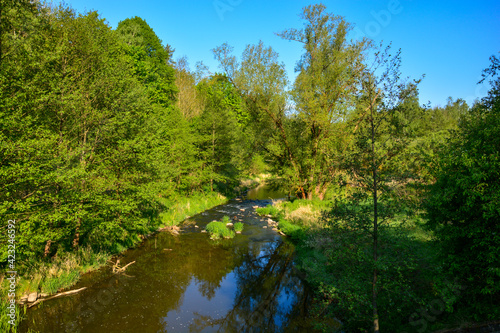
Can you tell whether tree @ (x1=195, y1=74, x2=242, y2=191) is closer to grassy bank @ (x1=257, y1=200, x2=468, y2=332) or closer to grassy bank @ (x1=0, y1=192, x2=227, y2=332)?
grassy bank @ (x1=0, y1=192, x2=227, y2=332)

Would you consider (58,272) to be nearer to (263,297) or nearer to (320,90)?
(263,297)

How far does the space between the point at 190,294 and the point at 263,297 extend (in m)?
3.35

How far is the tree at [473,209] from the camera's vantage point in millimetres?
6902

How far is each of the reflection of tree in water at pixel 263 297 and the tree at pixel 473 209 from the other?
5.95 m

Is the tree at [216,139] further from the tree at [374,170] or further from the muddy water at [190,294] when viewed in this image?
the tree at [374,170]

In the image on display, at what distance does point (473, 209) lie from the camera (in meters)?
7.37

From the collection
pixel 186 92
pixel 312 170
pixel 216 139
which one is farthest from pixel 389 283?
pixel 186 92

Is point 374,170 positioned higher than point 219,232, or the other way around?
point 374,170

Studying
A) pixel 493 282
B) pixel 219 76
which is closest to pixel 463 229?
pixel 493 282

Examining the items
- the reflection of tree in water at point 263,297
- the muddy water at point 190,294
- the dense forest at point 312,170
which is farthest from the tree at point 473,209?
the reflection of tree in water at point 263,297

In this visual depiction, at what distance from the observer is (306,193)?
26.5m

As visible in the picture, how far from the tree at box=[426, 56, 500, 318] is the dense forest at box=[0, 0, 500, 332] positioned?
0.15ft

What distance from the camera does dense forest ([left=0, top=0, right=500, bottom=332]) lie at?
7301 mm

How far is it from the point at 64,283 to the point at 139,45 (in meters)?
31.7
